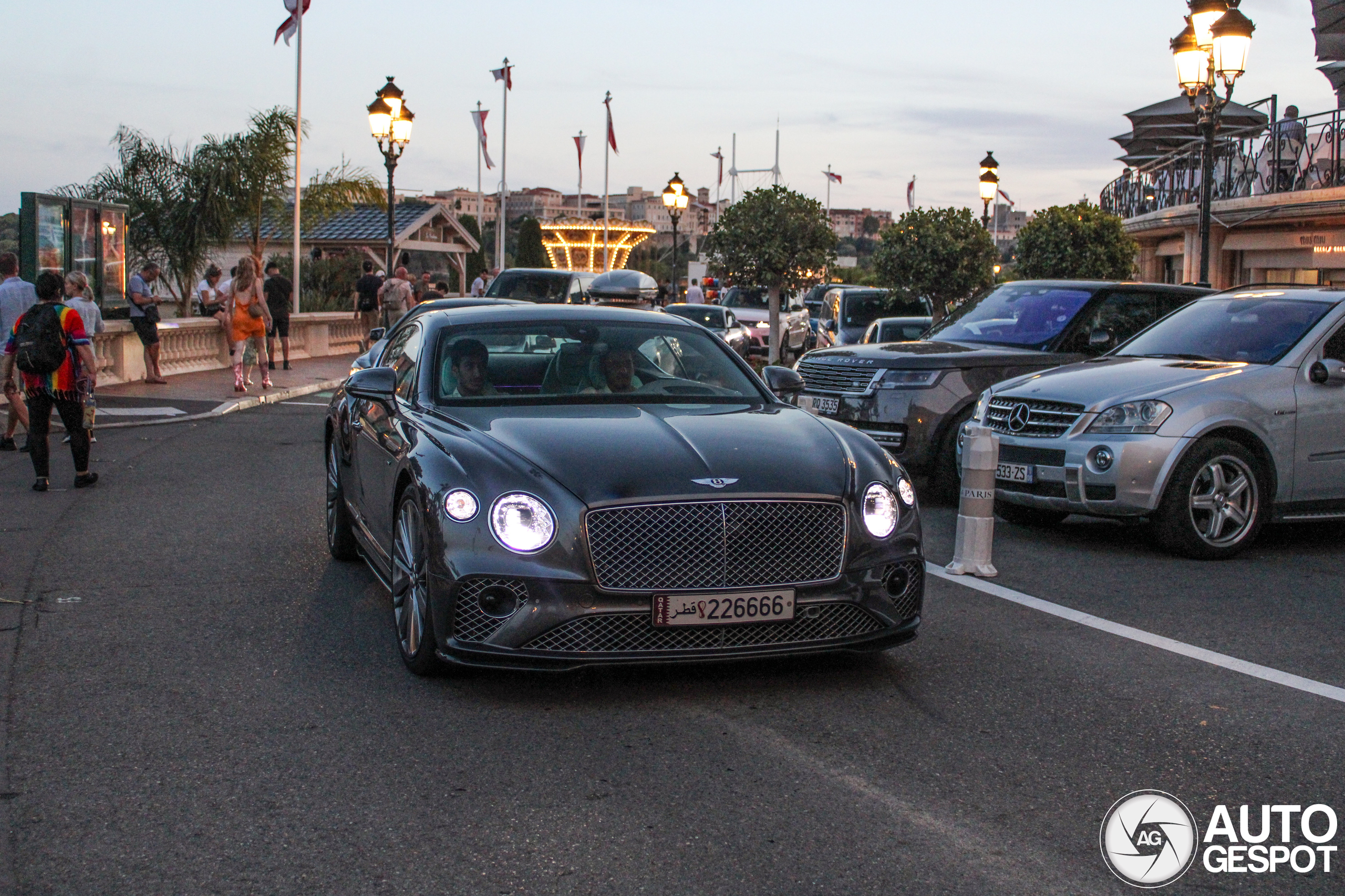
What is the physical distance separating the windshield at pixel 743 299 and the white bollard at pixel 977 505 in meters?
27.2

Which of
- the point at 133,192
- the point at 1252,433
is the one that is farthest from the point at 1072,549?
the point at 133,192

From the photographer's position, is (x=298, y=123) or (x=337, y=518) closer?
(x=337, y=518)

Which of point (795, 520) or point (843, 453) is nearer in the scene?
point (795, 520)

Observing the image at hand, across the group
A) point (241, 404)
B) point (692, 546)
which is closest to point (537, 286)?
point (241, 404)

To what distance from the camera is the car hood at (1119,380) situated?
30.0ft

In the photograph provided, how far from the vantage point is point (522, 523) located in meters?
5.33

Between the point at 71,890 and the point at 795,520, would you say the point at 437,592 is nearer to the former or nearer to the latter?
the point at 795,520

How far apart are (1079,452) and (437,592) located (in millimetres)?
4997

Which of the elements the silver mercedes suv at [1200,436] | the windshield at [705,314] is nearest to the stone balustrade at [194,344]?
the windshield at [705,314]

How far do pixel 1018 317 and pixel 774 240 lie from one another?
747 inches

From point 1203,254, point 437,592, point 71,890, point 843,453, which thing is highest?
point 1203,254

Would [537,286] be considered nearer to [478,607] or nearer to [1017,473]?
[1017,473]

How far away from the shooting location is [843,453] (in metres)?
5.89

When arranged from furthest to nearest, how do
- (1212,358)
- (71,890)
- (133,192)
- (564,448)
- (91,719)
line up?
(133,192) → (1212,358) → (564,448) → (91,719) → (71,890)
